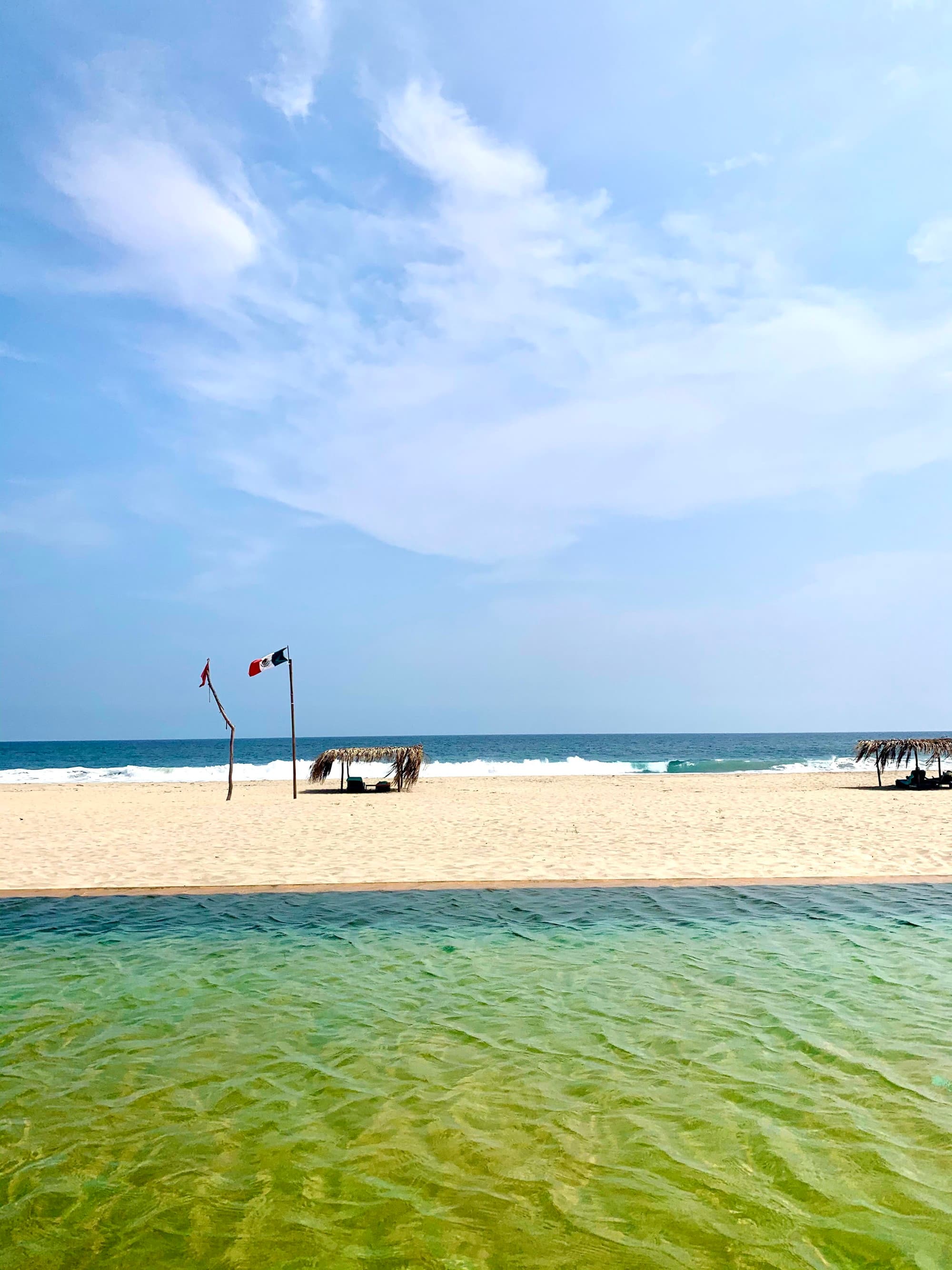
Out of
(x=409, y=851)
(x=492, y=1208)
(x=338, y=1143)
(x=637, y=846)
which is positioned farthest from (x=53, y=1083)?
(x=637, y=846)

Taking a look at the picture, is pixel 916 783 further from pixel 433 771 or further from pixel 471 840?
pixel 433 771

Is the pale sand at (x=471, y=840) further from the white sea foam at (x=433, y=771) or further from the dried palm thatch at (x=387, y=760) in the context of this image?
the white sea foam at (x=433, y=771)

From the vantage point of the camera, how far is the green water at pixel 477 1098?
388 cm

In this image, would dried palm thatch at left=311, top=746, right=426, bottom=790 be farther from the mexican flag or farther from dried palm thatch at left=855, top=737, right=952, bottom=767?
dried palm thatch at left=855, top=737, right=952, bottom=767

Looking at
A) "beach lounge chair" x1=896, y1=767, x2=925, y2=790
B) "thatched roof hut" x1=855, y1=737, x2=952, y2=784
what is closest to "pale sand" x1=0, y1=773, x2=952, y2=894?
"beach lounge chair" x1=896, y1=767, x2=925, y2=790

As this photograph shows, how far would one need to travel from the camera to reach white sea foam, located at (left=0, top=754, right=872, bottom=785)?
171 ft

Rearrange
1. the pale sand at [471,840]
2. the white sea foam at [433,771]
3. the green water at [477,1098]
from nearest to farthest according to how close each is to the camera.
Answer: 1. the green water at [477,1098]
2. the pale sand at [471,840]
3. the white sea foam at [433,771]

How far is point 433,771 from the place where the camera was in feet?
186

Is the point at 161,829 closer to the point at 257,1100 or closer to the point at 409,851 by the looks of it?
the point at 409,851

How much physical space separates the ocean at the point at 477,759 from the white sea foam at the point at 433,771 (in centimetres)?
13

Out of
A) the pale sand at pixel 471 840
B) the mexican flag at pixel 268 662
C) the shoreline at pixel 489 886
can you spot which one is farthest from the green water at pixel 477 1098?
the mexican flag at pixel 268 662

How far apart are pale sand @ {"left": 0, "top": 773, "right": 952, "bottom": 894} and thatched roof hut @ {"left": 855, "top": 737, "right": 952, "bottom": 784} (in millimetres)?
2736

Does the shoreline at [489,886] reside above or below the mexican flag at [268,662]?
below

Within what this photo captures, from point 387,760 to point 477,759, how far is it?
48.8m
